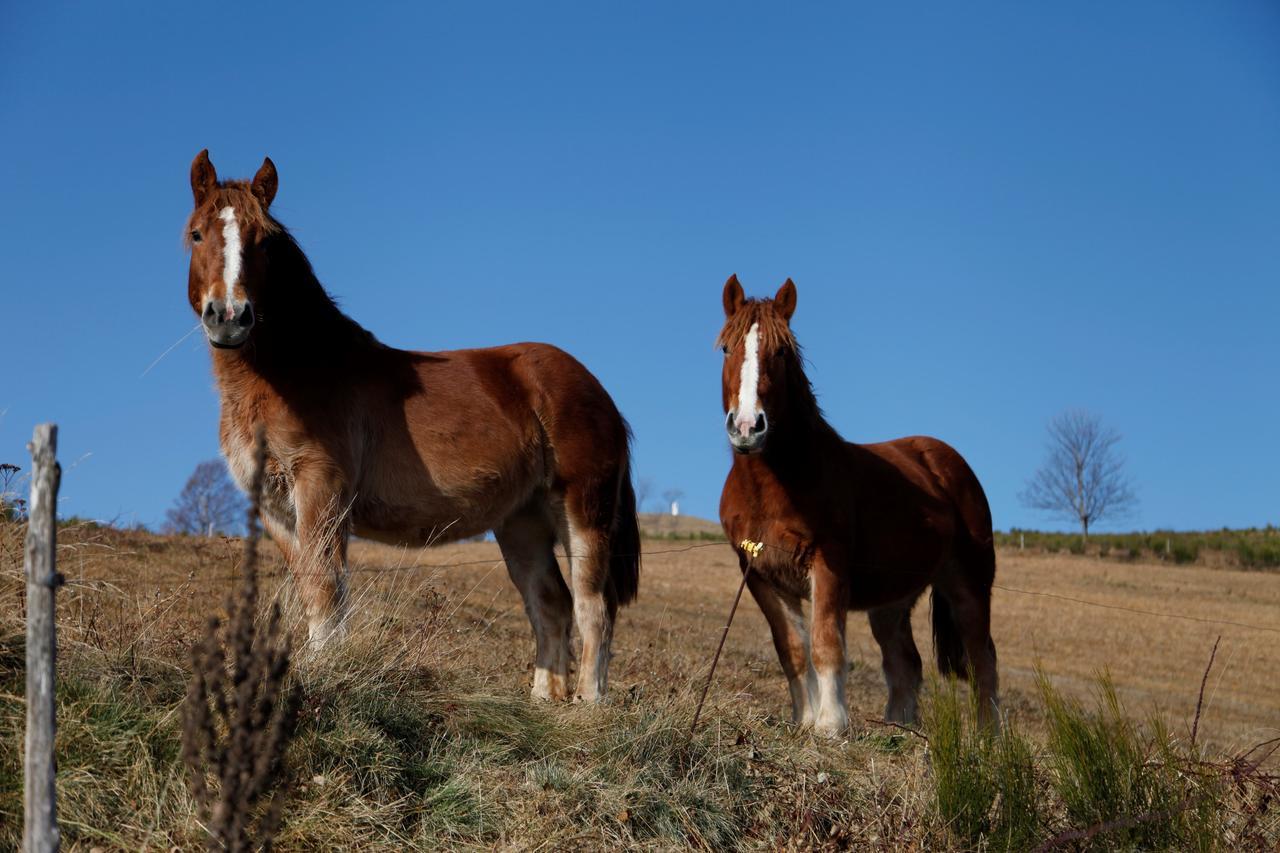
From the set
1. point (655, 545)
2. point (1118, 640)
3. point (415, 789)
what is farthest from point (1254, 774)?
point (655, 545)

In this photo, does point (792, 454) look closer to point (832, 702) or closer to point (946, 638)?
point (832, 702)

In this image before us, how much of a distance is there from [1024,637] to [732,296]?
54.1ft

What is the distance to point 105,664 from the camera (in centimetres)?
511

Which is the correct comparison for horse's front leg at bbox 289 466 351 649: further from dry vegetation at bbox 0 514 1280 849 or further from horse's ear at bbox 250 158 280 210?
horse's ear at bbox 250 158 280 210

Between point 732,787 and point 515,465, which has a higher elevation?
point 515,465

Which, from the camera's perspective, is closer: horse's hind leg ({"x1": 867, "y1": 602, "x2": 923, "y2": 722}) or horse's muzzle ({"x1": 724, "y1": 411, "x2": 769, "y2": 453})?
horse's muzzle ({"x1": 724, "y1": 411, "x2": 769, "y2": 453})

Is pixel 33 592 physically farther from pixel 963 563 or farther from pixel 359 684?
pixel 963 563

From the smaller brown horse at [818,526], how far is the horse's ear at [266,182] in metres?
3.05

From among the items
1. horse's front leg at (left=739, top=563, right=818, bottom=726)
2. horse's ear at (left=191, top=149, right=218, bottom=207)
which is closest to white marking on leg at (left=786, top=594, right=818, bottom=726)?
horse's front leg at (left=739, top=563, right=818, bottom=726)

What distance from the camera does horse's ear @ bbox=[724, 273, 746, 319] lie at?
321 inches

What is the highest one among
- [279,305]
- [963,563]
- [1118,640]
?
[279,305]

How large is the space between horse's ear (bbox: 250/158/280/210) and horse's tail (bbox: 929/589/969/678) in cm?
616

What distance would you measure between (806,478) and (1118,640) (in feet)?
54.8

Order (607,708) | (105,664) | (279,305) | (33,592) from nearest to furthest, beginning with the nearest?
(33,592)
(105,664)
(607,708)
(279,305)
